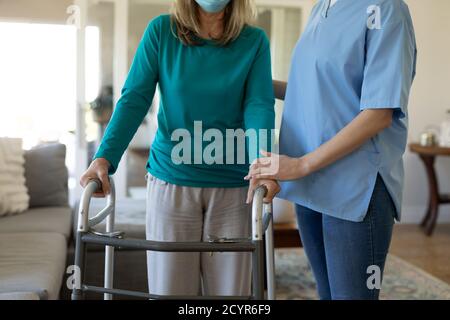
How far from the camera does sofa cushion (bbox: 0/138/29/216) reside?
2.60m

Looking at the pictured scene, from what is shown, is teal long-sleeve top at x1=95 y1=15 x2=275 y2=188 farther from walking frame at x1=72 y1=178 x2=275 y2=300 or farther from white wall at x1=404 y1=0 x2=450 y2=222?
white wall at x1=404 y1=0 x2=450 y2=222

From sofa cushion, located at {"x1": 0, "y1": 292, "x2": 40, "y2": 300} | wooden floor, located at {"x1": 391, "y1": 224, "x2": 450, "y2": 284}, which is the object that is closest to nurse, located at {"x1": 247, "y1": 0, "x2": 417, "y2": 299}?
sofa cushion, located at {"x1": 0, "y1": 292, "x2": 40, "y2": 300}

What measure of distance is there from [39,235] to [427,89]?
137 inches

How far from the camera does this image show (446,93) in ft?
15.0

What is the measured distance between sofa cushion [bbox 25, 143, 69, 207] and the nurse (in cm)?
198

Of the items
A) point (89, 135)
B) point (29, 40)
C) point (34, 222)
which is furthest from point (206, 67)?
point (29, 40)

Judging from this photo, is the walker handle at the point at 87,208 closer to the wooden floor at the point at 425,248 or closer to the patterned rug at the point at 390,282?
the patterned rug at the point at 390,282

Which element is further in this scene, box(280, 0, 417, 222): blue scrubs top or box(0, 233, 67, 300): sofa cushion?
box(0, 233, 67, 300): sofa cushion

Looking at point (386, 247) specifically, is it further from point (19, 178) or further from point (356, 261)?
point (19, 178)

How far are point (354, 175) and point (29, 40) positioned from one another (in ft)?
12.3

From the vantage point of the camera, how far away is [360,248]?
3.53 feet

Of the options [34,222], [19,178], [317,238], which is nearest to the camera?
[317,238]

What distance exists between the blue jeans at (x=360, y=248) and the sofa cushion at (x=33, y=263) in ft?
2.96

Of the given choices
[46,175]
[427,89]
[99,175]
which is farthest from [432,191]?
[99,175]
